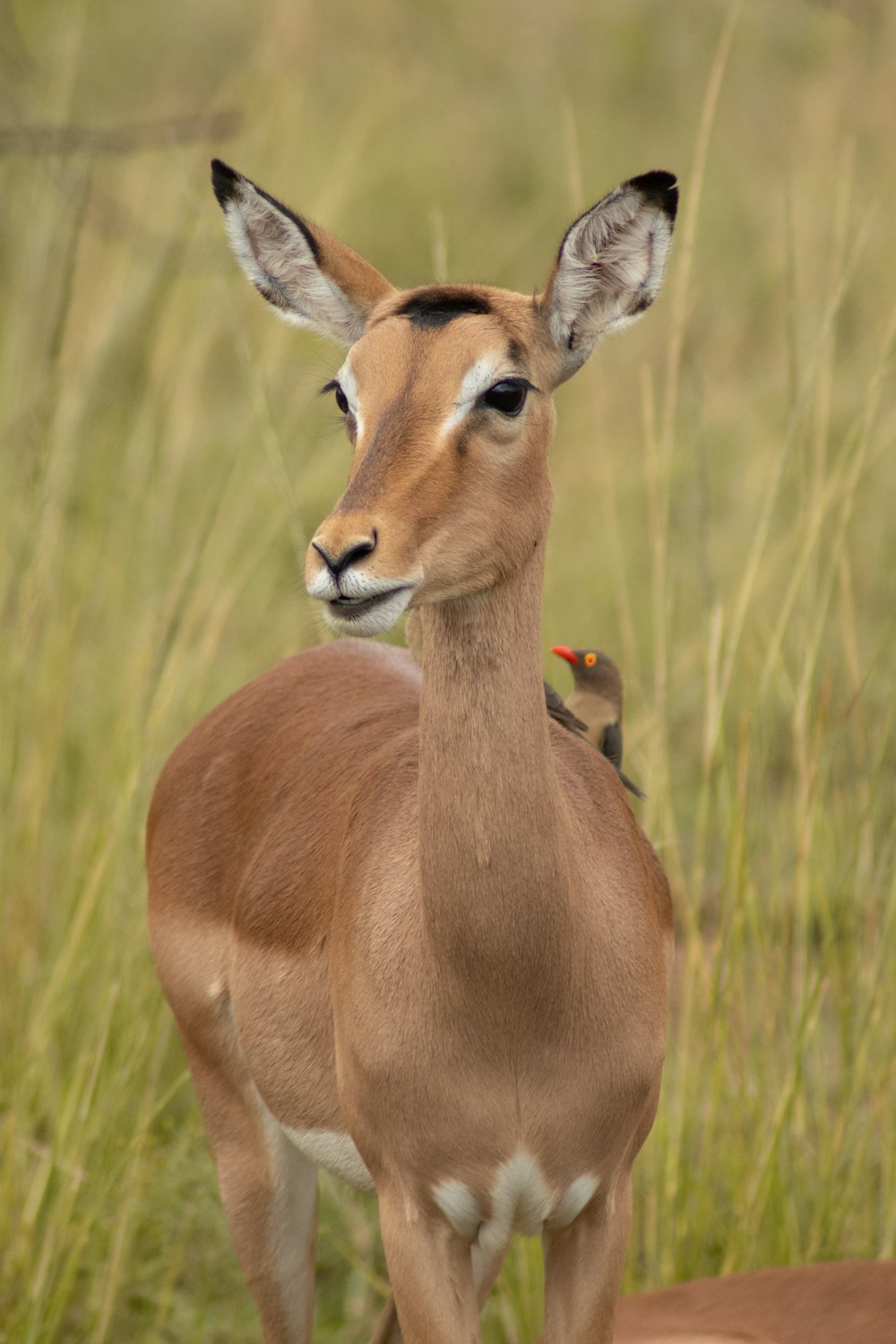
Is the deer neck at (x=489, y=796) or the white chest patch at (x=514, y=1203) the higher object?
the deer neck at (x=489, y=796)

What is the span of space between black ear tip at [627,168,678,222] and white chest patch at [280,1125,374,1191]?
161cm

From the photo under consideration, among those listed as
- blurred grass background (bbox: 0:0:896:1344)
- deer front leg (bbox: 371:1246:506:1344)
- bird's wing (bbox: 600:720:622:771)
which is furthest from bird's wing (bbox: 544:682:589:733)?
deer front leg (bbox: 371:1246:506:1344)

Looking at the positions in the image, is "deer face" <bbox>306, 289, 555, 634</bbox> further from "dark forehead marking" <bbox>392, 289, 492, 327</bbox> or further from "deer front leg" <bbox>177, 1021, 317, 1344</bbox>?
"deer front leg" <bbox>177, 1021, 317, 1344</bbox>

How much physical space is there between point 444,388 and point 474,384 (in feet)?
0.15

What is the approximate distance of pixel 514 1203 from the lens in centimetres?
275

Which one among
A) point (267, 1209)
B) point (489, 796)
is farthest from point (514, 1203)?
point (267, 1209)

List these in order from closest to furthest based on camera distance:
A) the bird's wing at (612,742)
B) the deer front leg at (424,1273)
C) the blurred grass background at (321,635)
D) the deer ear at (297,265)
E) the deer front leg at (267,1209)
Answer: the deer front leg at (424,1273) → the deer ear at (297,265) → the deer front leg at (267,1209) → the bird's wing at (612,742) → the blurred grass background at (321,635)

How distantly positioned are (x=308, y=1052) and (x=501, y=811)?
0.86m

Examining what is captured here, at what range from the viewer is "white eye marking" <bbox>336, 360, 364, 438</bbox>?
2594 mm

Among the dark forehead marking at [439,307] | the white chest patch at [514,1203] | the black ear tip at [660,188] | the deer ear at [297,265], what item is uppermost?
the black ear tip at [660,188]

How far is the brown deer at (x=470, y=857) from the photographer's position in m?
2.52

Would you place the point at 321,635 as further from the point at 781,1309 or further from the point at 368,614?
the point at 368,614

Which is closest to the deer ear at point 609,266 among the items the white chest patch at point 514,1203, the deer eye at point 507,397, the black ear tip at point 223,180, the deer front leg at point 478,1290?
the deer eye at point 507,397

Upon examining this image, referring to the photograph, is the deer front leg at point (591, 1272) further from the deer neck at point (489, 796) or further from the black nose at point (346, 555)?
the black nose at point (346, 555)
